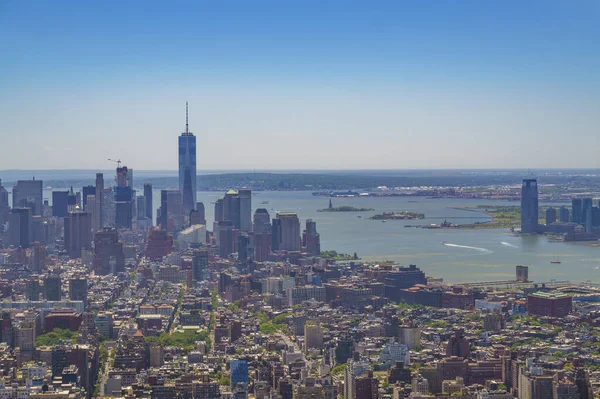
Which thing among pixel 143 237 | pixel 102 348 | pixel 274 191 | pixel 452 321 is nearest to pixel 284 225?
pixel 143 237

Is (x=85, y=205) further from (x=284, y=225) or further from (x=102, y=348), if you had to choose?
(x=102, y=348)

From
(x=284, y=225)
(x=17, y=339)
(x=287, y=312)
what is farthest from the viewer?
(x=284, y=225)

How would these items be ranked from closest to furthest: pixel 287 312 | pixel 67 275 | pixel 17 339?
pixel 17 339
pixel 287 312
pixel 67 275

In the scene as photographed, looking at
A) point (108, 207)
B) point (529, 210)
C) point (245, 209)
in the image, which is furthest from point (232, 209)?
point (529, 210)

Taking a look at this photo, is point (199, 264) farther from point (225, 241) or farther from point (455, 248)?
point (455, 248)

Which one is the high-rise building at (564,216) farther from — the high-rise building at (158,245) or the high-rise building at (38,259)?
the high-rise building at (38,259)

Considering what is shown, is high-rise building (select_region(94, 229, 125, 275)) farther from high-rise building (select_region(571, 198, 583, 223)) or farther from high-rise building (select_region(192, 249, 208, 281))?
high-rise building (select_region(571, 198, 583, 223))

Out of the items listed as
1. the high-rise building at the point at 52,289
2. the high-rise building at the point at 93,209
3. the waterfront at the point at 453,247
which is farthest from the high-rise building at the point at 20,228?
the high-rise building at the point at 52,289
